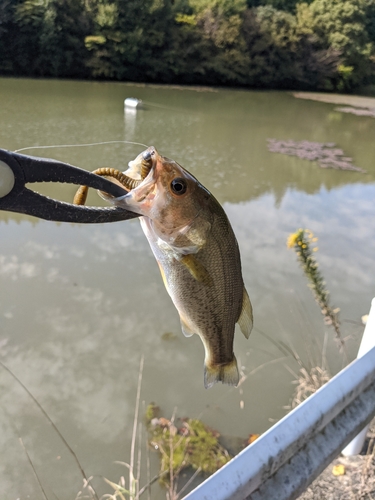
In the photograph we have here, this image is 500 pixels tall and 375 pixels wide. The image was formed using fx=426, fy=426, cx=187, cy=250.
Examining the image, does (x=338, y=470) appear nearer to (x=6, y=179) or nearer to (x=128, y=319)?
(x=6, y=179)

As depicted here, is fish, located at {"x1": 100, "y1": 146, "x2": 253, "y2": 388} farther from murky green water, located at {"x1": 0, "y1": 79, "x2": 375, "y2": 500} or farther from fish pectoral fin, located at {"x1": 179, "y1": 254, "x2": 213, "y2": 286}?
murky green water, located at {"x1": 0, "y1": 79, "x2": 375, "y2": 500}

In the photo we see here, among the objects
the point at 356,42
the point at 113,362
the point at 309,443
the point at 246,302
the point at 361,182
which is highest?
the point at 356,42

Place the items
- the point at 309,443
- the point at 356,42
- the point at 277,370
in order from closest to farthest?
1. the point at 309,443
2. the point at 277,370
3. the point at 356,42

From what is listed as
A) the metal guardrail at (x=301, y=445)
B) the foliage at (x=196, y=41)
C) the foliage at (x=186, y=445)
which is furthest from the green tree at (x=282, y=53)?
the metal guardrail at (x=301, y=445)

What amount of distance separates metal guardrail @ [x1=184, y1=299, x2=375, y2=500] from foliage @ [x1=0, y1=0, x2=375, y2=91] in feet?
58.9

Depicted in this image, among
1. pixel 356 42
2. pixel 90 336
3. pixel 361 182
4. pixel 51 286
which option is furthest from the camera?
pixel 356 42

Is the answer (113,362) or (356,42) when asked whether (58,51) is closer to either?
(356,42)

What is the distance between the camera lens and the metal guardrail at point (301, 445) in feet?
3.00

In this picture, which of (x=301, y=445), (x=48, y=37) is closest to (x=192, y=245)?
(x=301, y=445)

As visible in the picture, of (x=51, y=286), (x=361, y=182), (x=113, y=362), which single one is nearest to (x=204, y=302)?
(x=113, y=362)

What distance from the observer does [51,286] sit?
4449 mm

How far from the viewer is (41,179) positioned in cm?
67

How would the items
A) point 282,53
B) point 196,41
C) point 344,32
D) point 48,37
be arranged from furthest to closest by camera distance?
point 344,32 < point 282,53 < point 196,41 < point 48,37

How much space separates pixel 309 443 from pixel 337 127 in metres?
15.0
